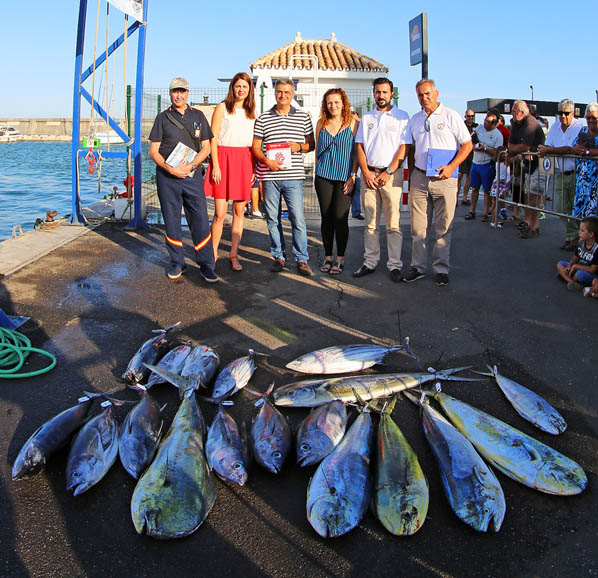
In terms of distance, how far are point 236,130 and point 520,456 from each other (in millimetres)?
4829

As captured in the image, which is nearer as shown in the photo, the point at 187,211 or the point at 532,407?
the point at 532,407

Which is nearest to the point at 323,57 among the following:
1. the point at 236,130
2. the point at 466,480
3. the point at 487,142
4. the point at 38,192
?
the point at 38,192

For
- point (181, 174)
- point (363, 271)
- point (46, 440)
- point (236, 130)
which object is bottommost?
point (46, 440)

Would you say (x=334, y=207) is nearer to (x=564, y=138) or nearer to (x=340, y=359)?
(x=340, y=359)

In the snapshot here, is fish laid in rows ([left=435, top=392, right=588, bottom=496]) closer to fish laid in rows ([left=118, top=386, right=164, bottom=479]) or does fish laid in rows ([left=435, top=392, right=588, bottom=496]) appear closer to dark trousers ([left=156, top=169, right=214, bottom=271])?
fish laid in rows ([left=118, top=386, right=164, bottom=479])

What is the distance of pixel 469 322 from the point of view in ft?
17.0

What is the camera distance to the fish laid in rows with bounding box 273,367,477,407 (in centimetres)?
370

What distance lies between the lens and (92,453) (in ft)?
10.1

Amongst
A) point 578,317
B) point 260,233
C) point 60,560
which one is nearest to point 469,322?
point 578,317

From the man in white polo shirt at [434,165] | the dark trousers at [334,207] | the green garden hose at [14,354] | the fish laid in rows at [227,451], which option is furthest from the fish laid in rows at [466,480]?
the dark trousers at [334,207]

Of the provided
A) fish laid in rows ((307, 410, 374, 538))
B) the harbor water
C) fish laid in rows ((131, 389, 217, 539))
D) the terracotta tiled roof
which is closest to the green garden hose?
fish laid in rows ((131, 389, 217, 539))

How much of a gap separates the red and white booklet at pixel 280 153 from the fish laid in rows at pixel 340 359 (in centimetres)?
273

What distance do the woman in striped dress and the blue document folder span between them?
0.88 meters

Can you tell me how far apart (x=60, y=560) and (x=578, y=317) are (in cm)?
484
